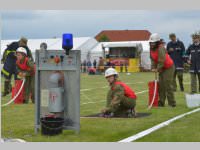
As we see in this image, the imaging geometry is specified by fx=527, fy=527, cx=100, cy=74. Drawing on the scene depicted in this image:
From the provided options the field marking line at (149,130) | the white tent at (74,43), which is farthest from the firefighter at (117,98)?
the white tent at (74,43)

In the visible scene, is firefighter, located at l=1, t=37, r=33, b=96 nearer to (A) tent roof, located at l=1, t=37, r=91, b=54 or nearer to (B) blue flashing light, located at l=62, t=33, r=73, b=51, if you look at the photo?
(B) blue flashing light, located at l=62, t=33, r=73, b=51

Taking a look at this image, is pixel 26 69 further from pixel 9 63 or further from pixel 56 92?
pixel 56 92

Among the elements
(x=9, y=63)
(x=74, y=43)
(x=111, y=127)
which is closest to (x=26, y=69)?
(x=9, y=63)

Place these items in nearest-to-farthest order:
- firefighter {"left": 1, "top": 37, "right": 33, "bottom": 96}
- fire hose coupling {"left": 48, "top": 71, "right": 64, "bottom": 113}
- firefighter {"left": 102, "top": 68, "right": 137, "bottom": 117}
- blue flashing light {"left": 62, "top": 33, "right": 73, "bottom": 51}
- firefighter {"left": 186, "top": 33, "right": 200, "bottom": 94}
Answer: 1. blue flashing light {"left": 62, "top": 33, "right": 73, "bottom": 51}
2. fire hose coupling {"left": 48, "top": 71, "right": 64, "bottom": 113}
3. firefighter {"left": 102, "top": 68, "right": 137, "bottom": 117}
4. firefighter {"left": 186, "top": 33, "right": 200, "bottom": 94}
5. firefighter {"left": 1, "top": 37, "right": 33, "bottom": 96}

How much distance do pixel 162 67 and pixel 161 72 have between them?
0.21 metres

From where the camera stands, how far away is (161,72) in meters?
13.1

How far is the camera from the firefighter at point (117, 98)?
34.1ft

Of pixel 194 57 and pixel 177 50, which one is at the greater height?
pixel 177 50

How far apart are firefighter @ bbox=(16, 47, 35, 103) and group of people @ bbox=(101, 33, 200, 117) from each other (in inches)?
128

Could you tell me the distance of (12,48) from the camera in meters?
17.6

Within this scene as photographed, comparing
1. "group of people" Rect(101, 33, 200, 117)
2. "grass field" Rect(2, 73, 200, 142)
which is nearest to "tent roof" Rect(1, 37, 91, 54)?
"group of people" Rect(101, 33, 200, 117)

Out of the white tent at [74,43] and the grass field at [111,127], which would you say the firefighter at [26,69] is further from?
the white tent at [74,43]

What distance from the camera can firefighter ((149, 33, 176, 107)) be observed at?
12.8 meters

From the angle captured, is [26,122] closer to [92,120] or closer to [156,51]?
[92,120]
